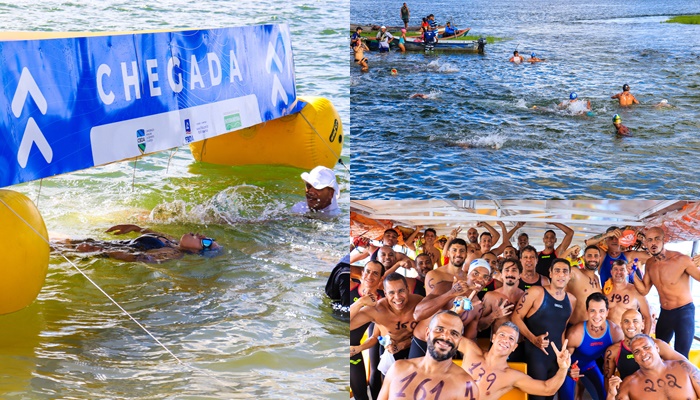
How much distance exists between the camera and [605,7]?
533 inches

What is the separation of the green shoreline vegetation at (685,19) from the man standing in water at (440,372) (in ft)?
40.1

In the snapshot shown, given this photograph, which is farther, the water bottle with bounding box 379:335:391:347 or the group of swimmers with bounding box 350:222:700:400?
the water bottle with bounding box 379:335:391:347

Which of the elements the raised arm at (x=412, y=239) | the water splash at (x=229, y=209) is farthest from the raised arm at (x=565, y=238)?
the water splash at (x=229, y=209)

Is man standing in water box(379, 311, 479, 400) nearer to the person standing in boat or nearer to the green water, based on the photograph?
the green water

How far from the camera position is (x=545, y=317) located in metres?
4.05

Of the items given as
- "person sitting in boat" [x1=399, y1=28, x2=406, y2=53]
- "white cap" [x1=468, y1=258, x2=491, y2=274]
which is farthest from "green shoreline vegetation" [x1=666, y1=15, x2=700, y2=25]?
"white cap" [x1=468, y1=258, x2=491, y2=274]

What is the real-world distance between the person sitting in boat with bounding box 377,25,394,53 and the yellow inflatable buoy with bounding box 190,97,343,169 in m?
2.25

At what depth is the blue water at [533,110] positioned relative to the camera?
9.30m

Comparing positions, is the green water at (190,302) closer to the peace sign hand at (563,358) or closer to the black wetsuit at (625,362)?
the peace sign hand at (563,358)

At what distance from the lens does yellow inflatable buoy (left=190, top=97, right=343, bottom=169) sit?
8461 millimetres

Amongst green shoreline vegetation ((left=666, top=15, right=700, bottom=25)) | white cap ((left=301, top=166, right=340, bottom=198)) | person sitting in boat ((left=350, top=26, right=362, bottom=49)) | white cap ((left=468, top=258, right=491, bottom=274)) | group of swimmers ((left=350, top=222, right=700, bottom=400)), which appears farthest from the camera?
green shoreline vegetation ((left=666, top=15, right=700, bottom=25))

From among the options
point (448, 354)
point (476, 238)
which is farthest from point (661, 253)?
point (448, 354)

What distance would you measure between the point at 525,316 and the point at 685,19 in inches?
475

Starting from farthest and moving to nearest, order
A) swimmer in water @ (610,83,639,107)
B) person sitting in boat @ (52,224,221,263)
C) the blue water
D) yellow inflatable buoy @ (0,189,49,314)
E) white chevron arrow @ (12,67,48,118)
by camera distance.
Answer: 1. swimmer in water @ (610,83,639,107)
2. the blue water
3. person sitting in boat @ (52,224,221,263)
4. yellow inflatable buoy @ (0,189,49,314)
5. white chevron arrow @ (12,67,48,118)
